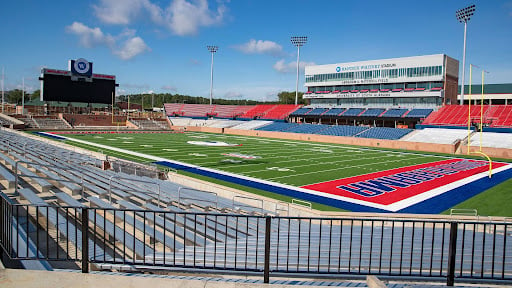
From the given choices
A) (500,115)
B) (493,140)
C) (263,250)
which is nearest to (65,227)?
(263,250)

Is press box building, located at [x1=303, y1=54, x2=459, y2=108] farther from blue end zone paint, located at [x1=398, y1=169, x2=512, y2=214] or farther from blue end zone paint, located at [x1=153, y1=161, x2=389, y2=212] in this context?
blue end zone paint, located at [x1=153, y1=161, x2=389, y2=212]

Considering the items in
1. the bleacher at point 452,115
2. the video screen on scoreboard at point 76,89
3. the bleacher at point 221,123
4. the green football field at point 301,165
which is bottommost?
the green football field at point 301,165

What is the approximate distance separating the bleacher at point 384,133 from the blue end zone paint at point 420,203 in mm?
23939

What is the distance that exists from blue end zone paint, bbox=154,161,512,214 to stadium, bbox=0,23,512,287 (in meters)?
0.13

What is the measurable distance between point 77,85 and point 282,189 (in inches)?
2313

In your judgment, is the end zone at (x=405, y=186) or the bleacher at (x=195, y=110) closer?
the end zone at (x=405, y=186)

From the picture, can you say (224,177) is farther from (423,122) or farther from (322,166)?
(423,122)

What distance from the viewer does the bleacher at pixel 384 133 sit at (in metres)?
48.1

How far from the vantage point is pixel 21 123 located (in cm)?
5316

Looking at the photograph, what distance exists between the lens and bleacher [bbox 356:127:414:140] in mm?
48062

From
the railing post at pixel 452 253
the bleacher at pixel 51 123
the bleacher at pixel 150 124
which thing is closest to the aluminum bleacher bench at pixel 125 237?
the railing post at pixel 452 253

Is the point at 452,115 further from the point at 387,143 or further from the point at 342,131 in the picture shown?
the point at 387,143

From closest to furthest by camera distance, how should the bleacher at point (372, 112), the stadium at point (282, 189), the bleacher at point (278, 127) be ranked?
the stadium at point (282, 189), the bleacher at point (278, 127), the bleacher at point (372, 112)

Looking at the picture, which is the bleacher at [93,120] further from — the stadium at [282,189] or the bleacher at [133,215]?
the bleacher at [133,215]
